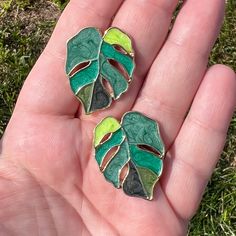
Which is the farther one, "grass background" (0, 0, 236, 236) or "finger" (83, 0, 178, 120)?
"grass background" (0, 0, 236, 236)

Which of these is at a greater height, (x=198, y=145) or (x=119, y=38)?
(x=119, y=38)

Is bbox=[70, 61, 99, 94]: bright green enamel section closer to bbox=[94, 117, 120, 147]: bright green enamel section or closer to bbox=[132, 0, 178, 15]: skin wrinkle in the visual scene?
bbox=[94, 117, 120, 147]: bright green enamel section

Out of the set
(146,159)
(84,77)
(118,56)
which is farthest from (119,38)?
(146,159)

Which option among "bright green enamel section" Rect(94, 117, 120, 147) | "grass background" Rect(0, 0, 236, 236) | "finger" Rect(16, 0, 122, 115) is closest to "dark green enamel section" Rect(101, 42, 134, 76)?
"finger" Rect(16, 0, 122, 115)

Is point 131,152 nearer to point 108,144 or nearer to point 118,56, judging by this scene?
point 108,144

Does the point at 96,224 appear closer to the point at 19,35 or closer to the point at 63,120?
the point at 63,120

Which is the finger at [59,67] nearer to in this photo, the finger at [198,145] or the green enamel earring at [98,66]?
the green enamel earring at [98,66]

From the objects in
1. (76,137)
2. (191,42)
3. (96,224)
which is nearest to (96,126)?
(76,137)

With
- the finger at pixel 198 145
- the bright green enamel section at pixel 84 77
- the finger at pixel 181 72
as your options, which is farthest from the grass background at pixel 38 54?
the bright green enamel section at pixel 84 77
